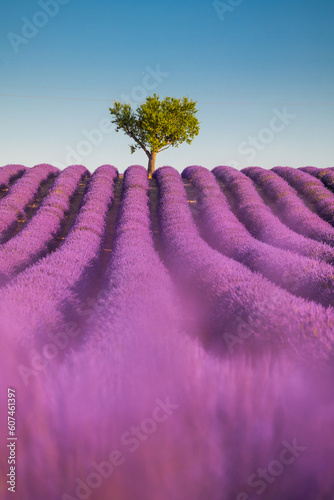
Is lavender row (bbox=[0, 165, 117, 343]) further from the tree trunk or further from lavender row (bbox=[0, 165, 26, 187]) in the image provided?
the tree trunk

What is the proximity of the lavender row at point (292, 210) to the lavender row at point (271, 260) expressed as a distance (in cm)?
214

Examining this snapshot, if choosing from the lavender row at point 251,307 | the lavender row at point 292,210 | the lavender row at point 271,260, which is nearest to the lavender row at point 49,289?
the lavender row at point 251,307

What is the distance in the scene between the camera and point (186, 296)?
4457 mm

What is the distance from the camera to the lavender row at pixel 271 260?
3691mm

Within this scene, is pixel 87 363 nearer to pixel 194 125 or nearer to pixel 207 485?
pixel 207 485

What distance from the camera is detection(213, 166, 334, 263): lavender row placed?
6059mm

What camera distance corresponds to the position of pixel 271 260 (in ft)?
16.3

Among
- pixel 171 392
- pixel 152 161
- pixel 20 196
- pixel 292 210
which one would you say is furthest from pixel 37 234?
pixel 152 161

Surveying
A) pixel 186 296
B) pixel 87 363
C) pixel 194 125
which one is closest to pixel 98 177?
pixel 194 125

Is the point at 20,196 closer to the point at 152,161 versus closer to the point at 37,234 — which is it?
the point at 37,234

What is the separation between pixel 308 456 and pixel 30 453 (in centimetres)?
100

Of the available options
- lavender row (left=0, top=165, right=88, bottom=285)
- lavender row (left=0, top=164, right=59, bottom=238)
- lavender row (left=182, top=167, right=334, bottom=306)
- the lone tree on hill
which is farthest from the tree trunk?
lavender row (left=182, top=167, right=334, bottom=306)

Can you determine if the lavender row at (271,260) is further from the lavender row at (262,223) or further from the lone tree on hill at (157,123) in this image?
the lone tree on hill at (157,123)

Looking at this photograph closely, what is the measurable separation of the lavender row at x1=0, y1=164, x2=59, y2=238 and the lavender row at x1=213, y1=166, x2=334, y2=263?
24.8 ft
